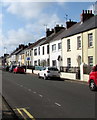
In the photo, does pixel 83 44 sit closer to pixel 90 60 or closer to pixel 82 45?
pixel 82 45

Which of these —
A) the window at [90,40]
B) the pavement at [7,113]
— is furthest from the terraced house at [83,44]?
the pavement at [7,113]

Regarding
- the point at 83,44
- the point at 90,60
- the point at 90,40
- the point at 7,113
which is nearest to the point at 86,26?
the point at 83,44

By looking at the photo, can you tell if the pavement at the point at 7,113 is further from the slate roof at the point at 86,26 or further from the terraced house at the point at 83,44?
the slate roof at the point at 86,26

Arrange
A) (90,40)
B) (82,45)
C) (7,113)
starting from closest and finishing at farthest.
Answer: (7,113) → (90,40) → (82,45)

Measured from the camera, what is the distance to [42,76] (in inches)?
1171

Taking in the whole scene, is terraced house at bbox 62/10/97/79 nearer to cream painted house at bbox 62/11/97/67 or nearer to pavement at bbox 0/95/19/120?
cream painted house at bbox 62/11/97/67

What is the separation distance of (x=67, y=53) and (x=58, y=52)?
438cm

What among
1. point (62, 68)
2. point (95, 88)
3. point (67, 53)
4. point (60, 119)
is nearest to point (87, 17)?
point (67, 53)

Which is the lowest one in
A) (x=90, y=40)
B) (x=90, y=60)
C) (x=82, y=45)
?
(x=90, y=60)

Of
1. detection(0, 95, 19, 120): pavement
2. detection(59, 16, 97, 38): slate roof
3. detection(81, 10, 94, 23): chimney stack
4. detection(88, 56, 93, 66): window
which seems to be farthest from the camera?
detection(81, 10, 94, 23): chimney stack

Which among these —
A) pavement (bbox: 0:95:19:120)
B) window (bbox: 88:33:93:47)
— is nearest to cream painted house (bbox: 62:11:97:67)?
window (bbox: 88:33:93:47)

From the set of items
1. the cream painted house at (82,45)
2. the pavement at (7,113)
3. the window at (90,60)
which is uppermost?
the cream painted house at (82,45)

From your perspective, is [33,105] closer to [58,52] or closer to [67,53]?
[67,53]

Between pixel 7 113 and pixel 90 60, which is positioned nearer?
pixel 7 113
